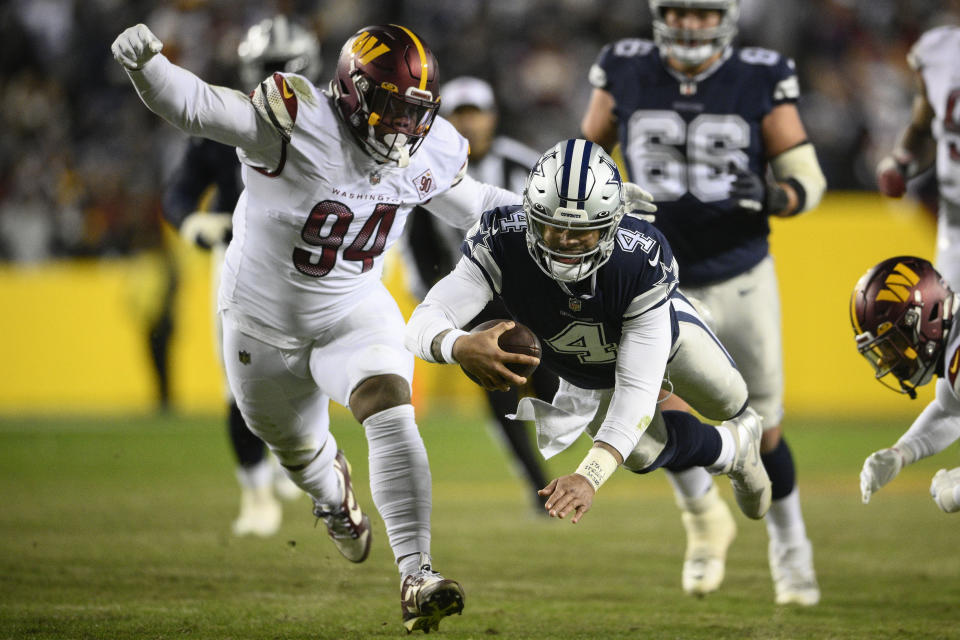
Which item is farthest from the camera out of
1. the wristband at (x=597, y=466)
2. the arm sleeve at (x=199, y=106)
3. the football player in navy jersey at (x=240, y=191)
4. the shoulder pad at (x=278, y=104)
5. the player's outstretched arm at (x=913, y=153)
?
the football player in navy jersey at (x=240, y=191)

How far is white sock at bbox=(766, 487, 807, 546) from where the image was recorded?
4.57 m

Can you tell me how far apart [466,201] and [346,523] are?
133cm

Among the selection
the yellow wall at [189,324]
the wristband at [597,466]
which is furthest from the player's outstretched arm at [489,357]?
the yellow wall at [189,324]

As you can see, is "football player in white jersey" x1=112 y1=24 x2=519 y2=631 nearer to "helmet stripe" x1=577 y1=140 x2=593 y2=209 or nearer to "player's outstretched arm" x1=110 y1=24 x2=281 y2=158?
"player's outstretched arm" x1=110 y1=24 x2=281 y2=158

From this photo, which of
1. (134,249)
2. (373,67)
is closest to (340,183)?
(373,67)

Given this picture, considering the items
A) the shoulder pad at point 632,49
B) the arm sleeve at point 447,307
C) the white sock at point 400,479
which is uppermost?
the shoulder pad at point 632,49

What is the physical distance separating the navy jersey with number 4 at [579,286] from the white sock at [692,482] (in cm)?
96

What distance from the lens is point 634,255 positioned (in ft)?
11.9

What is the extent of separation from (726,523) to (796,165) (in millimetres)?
1453

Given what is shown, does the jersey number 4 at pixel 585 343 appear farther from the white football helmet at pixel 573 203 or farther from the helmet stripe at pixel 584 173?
the helmet stripe at pixel 584 173

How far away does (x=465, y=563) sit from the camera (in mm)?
5152

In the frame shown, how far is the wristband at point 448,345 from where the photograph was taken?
135 inches

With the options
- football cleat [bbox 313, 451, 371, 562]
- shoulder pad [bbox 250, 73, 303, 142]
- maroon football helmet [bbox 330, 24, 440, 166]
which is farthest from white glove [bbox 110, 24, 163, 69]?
football cleat [bbox 313, 451, 371, 562]

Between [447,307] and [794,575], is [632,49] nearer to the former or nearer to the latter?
[447,307]
